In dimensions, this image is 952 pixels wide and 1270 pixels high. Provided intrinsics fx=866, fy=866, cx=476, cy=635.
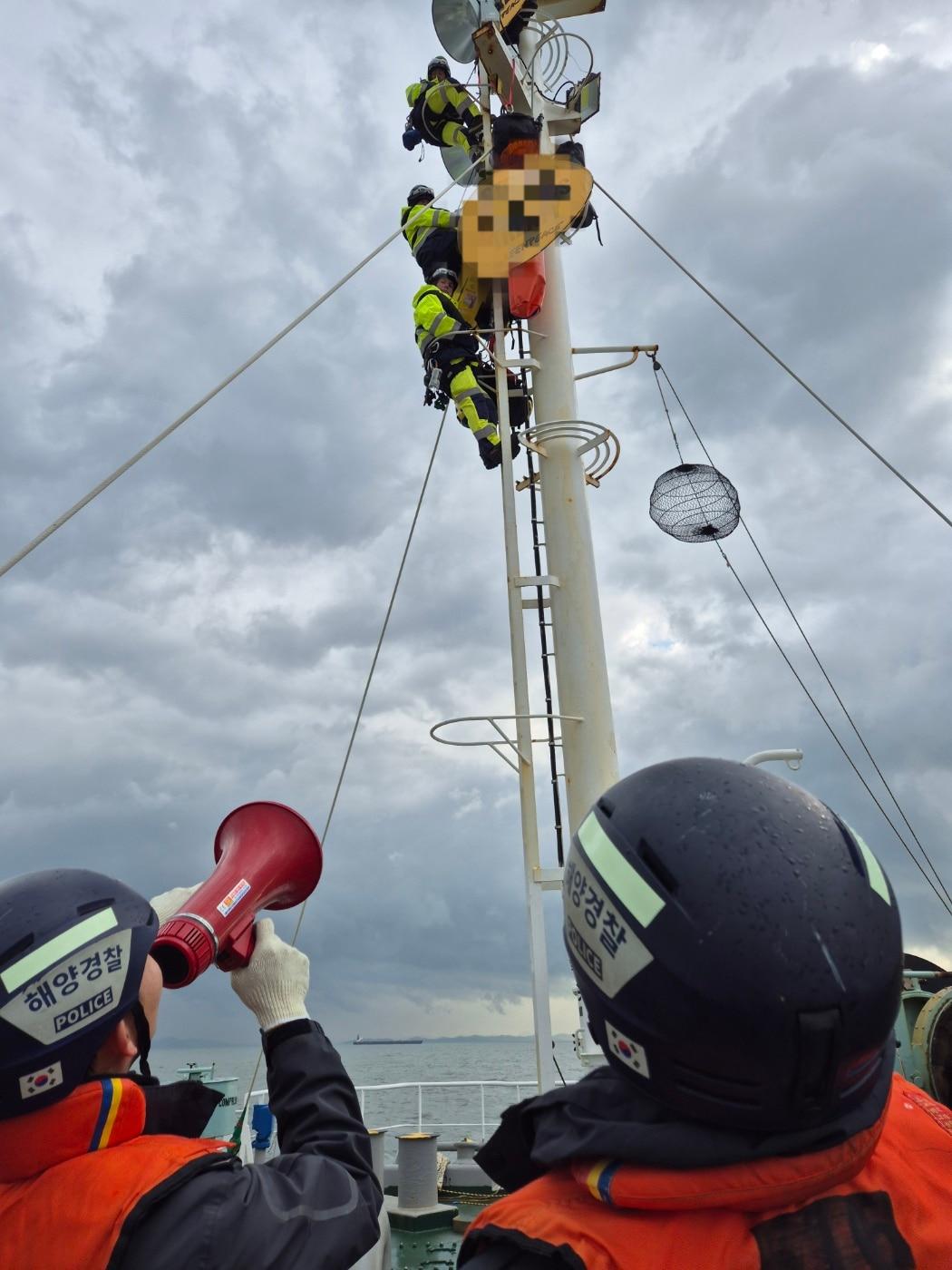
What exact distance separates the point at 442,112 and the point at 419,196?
126 cm

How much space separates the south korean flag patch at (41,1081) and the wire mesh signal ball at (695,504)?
19.8 ft

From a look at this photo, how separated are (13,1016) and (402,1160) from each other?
6199mm

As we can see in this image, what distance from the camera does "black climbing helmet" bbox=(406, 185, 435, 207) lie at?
29.6 ft

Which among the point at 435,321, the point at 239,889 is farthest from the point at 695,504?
the point at 239,889

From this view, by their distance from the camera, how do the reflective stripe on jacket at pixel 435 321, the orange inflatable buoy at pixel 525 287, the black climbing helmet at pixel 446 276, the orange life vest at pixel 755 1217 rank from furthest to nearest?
1. the black climbing helmet at pixel 446 276
2. the reflective stripe on jacket at pixel 435 321
3. the orange inflatable buoy at pixel 525 287
4. the orange life vest at pixel 755 1217

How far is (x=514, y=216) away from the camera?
6773 mm

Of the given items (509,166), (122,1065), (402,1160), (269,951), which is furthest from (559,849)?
(509,166)

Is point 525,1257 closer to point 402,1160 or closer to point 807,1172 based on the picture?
point 807,1172

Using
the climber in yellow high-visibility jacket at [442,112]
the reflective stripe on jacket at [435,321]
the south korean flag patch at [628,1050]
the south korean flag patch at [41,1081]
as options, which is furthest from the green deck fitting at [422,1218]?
the climber in yellow high-visibility jacket at [442,112]

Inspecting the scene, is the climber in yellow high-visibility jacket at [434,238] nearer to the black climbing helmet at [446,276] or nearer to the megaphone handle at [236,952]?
the black climbing helmet at [446,276]

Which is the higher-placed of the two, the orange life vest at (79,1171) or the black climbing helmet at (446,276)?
the black climbing helmet at (446,276)

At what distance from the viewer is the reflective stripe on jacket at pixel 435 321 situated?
707cm

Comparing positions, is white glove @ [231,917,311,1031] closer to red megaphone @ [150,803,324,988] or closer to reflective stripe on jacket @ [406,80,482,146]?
red megaphone @ [150,803,324,988]

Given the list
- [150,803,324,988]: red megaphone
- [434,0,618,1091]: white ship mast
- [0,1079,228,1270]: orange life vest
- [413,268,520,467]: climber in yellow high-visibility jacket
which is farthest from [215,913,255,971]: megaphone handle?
[413,268,520,467]: climber in yellow high-visibility jacket
